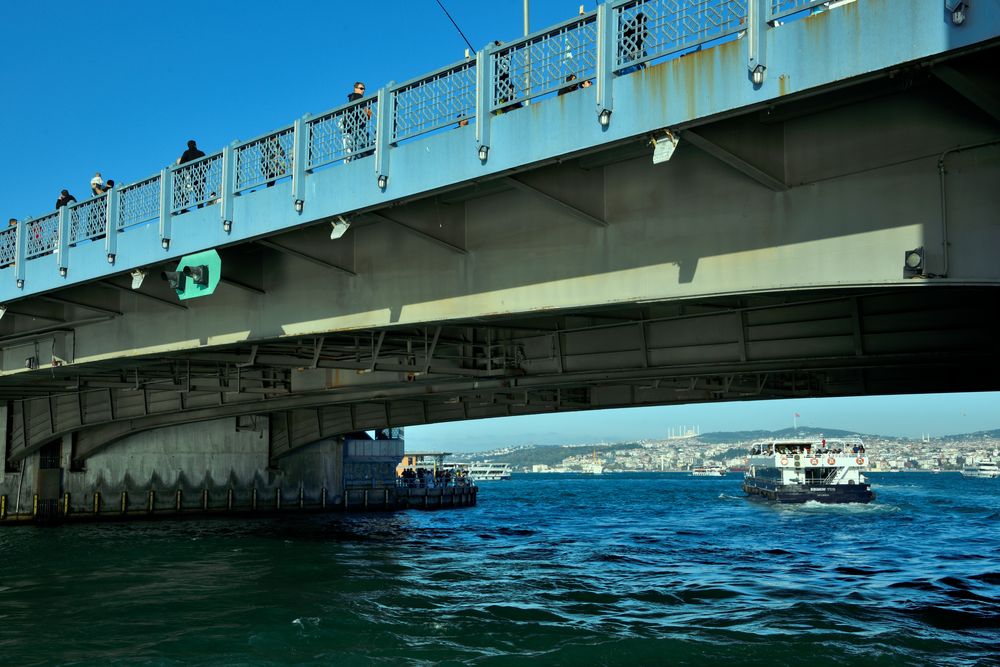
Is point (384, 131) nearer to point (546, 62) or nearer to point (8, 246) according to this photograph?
point (546, 62)

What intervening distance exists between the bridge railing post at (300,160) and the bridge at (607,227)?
0.13 feet

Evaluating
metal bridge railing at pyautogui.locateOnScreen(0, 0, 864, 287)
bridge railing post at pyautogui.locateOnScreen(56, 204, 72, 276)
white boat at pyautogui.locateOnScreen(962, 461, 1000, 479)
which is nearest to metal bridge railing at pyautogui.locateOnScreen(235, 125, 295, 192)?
metal bridge railing at pyautogui.locateOnScreen(0, 0, 864, 287)

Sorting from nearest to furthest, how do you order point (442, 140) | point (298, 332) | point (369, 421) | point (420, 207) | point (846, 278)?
point (846, 278) < point (442, 140) < point (420, 207) < point (298, 332) < point (369, 421)

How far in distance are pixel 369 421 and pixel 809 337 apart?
26.3m

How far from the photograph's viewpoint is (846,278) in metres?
10.7

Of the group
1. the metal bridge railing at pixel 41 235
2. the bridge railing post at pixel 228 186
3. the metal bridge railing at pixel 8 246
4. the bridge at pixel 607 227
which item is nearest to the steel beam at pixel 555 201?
the bridge at pixel 607 227

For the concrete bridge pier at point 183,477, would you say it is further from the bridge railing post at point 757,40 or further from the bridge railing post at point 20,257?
the bridge railing post at point 757,40

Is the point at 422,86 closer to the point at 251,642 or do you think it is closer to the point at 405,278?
the point at 405,278

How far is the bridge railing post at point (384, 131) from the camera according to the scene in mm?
13898

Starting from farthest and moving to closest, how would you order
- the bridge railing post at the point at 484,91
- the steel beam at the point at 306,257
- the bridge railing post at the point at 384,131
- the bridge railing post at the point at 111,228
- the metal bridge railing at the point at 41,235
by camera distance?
the metal bridge railing at the point at 41,235 < the bridge railing post at the point at 111,228 < the steel beam at the point at 306,257 < the bridge railing post at the point at 384,131 < the bridge railing post at the point at 484,91

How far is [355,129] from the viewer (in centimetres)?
1477

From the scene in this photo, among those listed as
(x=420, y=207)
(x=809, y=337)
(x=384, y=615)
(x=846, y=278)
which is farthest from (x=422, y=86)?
(x=384, y=615)

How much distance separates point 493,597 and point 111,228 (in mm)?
11924

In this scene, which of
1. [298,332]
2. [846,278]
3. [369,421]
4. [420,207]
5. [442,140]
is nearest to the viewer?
[846,278]
